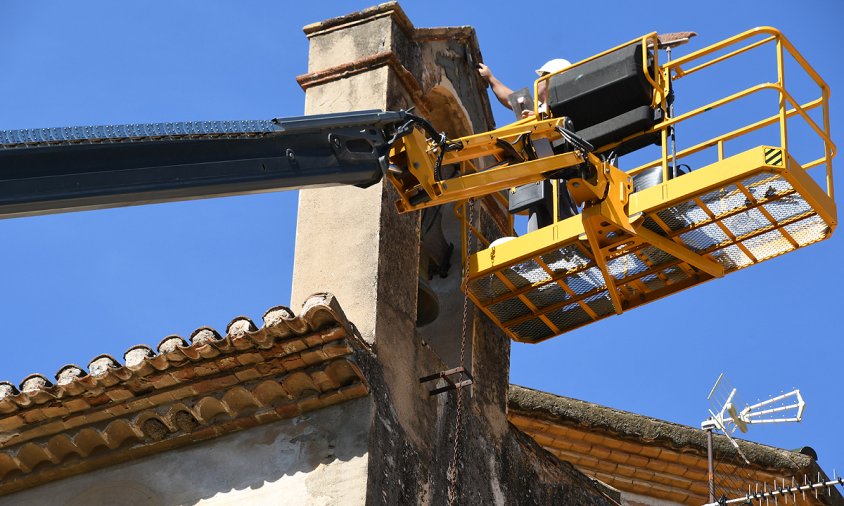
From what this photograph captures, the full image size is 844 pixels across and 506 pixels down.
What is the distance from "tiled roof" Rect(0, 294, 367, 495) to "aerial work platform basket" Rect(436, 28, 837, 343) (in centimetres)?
141

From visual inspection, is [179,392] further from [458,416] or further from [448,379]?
[458,416]

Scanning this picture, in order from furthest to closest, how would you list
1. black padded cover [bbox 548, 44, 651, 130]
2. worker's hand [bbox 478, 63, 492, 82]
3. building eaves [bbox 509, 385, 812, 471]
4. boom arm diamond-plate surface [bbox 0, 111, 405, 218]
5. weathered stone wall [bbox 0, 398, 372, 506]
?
building eaves [bbox 509, 385, 812, 471], worker's hand [bbox 478, 63, 492, 82], black padded cover [bbox 548, 44, 651, 130], weathered stone wall [bbox 0, 398, 372, 506], boom arm diamond-plate surface [bbox 0, 111, 405, 218]

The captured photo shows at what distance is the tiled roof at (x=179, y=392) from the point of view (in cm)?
1086

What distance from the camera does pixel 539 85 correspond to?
12.9m

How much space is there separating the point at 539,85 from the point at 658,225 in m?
1.48

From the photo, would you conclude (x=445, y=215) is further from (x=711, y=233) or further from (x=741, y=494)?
(x=741, y=494)

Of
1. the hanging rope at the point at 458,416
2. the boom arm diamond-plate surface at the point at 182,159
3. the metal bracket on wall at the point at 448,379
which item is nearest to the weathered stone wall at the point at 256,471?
the metal bracket on wall at the point at 448,379

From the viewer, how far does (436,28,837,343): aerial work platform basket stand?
11.7 metres

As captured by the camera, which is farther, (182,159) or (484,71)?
(484,71)

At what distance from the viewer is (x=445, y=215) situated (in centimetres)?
1337

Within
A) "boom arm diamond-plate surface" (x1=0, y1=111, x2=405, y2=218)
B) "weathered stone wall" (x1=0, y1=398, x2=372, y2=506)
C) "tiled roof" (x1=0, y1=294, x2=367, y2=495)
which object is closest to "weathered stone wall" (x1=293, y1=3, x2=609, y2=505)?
"weathered stone wall" (x1=0, y1=398, x2=372, y2=506)

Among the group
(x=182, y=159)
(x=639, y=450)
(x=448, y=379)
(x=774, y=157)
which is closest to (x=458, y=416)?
(x=448, y=379)

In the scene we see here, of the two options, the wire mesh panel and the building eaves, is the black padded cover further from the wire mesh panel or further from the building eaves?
the building eaves

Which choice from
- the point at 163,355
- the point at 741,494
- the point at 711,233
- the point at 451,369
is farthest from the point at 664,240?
the point at 741,494
